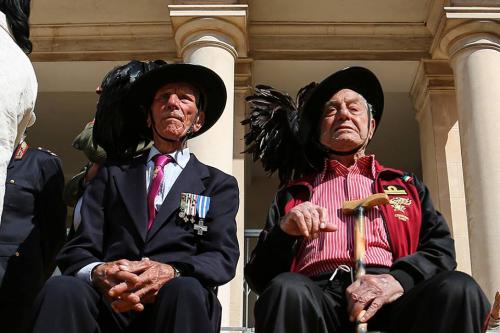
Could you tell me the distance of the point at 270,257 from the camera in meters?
3.90

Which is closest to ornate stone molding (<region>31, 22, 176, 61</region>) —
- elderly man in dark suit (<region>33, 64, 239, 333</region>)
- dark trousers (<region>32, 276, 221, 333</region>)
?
elderly man in dark suit (<region>33, 64, 239, 333</region>)

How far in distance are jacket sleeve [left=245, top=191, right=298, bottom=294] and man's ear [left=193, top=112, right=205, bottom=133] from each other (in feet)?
2.46

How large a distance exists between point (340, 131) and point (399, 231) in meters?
0.69

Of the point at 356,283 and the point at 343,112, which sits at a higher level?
the point at 343,112

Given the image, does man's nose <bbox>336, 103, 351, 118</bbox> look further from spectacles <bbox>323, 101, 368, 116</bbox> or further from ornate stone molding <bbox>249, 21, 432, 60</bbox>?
ornate stone molding <bbox>249, 21, 432, 60</bbox>

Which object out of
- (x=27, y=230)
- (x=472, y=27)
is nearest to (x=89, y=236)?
(x=27, y=230)

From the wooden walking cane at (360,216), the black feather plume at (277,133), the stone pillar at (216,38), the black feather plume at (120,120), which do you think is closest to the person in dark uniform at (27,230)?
the black feather plume at (120,120)

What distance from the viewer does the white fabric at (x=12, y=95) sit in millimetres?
3141

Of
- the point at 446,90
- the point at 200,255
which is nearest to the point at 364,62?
the point at 446,90

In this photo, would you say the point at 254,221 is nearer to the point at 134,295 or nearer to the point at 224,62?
the point at 224,62

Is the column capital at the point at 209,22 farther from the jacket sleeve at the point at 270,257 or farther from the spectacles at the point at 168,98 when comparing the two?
the jacket sleeve at the point at 270,257

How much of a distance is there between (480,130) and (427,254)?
231 inches

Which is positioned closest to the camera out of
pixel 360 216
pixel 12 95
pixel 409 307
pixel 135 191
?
pixel 12 95

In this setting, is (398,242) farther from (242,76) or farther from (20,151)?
(242,76)
